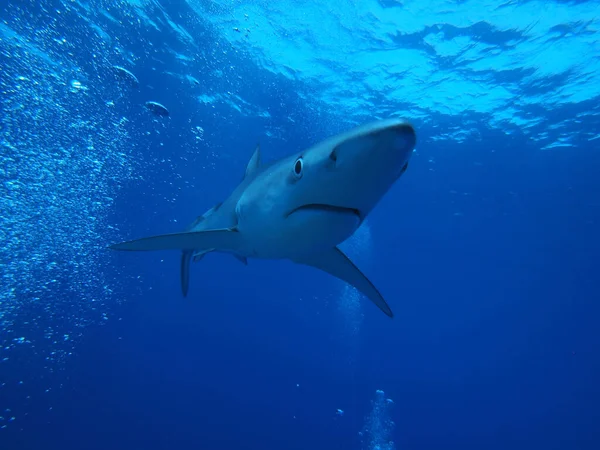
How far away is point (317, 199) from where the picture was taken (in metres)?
2.16

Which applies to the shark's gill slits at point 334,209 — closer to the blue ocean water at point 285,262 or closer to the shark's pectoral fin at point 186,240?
the shark's pectoral fin at point 186,240

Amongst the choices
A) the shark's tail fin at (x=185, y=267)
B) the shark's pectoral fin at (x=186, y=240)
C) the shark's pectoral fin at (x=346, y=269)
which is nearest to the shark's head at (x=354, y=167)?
the shark's pectoral fin at (x=186, y=240)

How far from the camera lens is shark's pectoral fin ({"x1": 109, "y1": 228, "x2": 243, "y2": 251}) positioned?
327 centimetres

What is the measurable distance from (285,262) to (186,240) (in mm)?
34124

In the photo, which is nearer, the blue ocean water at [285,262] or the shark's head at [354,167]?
the shark's head at [354,167]

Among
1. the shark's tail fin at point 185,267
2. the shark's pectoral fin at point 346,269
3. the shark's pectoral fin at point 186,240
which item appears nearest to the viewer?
the shark's pectoral fin at point 186,240

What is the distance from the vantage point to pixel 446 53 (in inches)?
557

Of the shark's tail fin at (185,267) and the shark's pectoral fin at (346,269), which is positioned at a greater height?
the shark's pectoral fin at (346,269)

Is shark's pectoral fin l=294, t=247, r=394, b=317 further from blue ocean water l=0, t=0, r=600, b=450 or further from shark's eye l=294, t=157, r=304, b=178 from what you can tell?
blue ocean water l=0, t=0, r=600, b=450

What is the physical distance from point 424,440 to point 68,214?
118 feet

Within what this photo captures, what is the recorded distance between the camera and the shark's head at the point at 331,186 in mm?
1677

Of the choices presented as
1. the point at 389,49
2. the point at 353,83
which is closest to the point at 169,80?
the point at 353,83

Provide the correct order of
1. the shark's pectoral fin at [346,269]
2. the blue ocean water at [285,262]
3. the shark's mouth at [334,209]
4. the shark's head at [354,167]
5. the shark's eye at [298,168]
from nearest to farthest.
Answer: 1. the shark's head at [354,167]
2. the shark's eye at [298,168]
3. the shark's mouth at [334,209]
4. the shark's pectoral fin at [346,269]
5. the blue ocean water at [285,262]

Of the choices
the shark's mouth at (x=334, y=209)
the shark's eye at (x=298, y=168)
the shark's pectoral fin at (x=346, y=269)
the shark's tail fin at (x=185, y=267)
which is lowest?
the shark's tail fin at (x=185, y=267)
